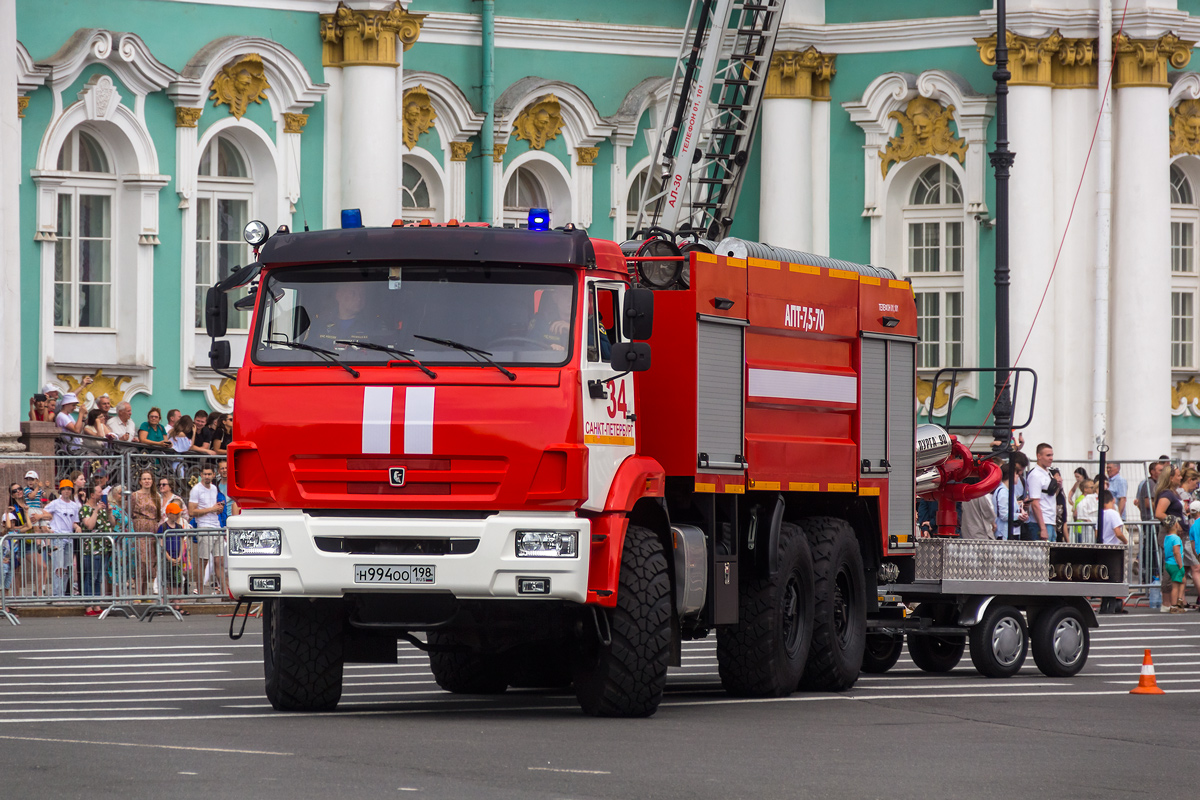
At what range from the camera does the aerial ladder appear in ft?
109

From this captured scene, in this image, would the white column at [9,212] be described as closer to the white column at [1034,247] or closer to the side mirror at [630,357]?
the white column at [1034,247]

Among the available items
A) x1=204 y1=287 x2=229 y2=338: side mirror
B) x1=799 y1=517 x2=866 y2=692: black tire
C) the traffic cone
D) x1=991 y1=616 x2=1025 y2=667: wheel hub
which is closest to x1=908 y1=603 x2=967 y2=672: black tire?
x1=991 y1=616 x2=1025 y2=667: wheel hub

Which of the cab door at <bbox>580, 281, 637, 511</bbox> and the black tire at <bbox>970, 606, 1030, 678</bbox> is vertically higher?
the cab door at <bbox>580, 281, 637, 511</bbox>

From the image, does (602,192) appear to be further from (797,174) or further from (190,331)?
(190,331)

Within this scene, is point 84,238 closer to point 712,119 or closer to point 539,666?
point 712,119

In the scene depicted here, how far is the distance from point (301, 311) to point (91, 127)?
19213 millimetres

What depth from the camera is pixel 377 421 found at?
44.3 feet

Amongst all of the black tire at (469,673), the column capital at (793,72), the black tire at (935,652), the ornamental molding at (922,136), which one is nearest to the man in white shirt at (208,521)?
Result: the black tire at (935,652)

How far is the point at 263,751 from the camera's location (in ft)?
38.6

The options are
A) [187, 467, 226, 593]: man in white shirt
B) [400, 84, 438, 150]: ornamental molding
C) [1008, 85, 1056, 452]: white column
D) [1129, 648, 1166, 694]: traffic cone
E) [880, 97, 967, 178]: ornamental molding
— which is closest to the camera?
[1129, 648, 1166, 694]: traffic cone

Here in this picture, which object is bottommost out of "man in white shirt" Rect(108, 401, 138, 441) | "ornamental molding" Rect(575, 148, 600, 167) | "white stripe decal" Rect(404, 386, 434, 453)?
"white stripe decal" Rect(404, 386, 434, 453)

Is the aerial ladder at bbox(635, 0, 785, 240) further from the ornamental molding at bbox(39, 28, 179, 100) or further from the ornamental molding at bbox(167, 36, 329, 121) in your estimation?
the ornamental molding at bbox(39, 28, 179, 100)

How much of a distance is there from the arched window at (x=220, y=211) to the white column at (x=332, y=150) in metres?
1.10

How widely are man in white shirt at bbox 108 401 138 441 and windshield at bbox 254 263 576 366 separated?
16073 millimetres
